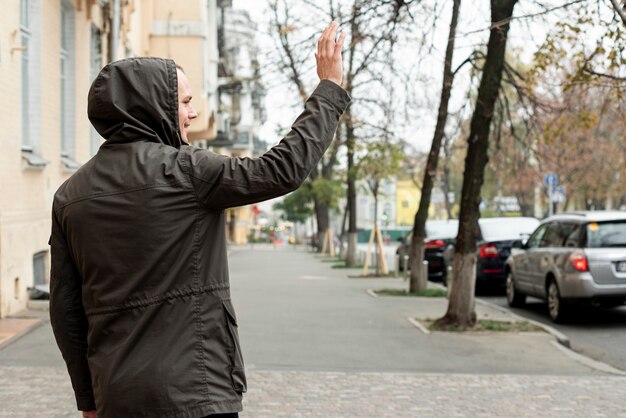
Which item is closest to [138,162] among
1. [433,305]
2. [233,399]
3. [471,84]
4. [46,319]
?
[233,399]

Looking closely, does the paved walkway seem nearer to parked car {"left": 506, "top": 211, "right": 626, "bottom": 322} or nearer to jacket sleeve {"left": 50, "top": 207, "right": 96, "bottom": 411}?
jacket sleeve {"left": 50, "top": 207, "right": 96, "bottom": 411}

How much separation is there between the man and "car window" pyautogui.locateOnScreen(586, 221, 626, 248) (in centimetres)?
1074

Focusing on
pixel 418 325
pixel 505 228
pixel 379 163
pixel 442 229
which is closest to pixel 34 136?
pixel 418 325

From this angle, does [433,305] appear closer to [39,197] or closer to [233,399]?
[39,197]

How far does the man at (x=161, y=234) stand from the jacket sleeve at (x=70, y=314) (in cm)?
10

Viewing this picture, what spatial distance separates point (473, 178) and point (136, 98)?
9.70 m

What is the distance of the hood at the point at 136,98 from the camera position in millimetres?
2699

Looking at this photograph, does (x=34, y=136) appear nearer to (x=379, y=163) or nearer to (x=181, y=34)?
(x=181, y=34)

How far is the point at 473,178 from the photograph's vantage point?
1208 centimetres

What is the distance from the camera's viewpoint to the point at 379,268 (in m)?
26.5

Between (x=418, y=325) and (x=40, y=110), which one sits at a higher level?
(x=40, y=110)

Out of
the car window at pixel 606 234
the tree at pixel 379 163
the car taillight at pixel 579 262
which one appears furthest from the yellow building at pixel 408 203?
the car taillight at pixel 579 262

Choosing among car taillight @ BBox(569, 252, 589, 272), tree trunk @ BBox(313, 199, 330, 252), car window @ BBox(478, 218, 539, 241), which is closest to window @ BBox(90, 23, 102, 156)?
car window @ BBox(478, 218, 539, 241)

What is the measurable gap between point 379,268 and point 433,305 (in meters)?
10.7
